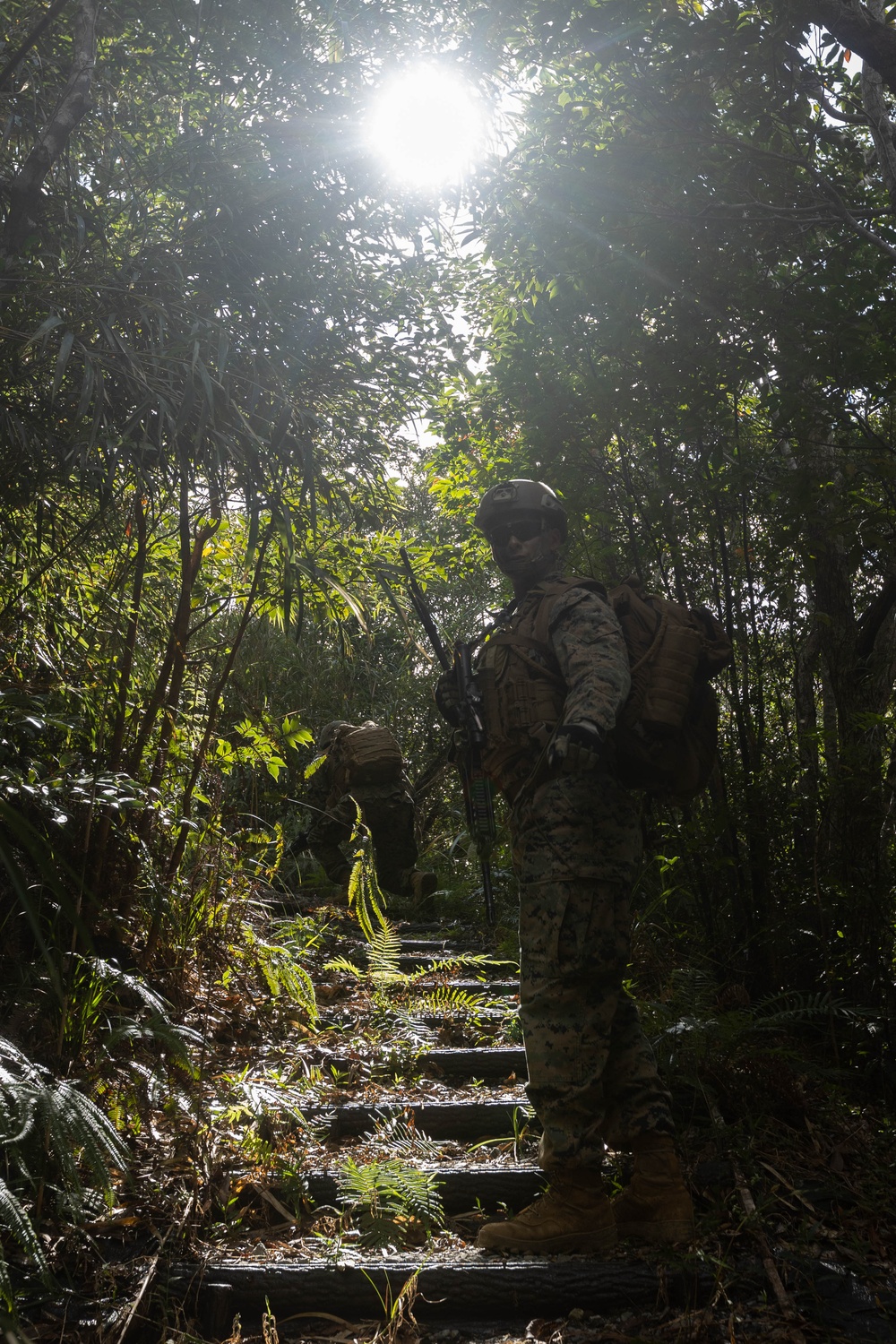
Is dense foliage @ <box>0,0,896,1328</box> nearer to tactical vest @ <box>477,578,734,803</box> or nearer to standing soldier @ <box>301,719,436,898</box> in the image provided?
tactical vest @ <box>477,578,734,803</box>

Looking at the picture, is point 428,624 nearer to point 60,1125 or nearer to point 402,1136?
point 402,1136

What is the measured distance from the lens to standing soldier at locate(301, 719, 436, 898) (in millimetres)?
8211

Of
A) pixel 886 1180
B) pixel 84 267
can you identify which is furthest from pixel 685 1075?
pixel 84 267

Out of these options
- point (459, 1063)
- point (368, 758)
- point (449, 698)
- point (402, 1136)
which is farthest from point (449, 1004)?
point (368, 758)

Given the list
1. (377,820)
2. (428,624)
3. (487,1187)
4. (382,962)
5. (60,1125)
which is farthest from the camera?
(377,820)

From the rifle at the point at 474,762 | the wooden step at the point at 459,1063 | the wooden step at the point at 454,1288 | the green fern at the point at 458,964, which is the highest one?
the rifle at the point at 474,762

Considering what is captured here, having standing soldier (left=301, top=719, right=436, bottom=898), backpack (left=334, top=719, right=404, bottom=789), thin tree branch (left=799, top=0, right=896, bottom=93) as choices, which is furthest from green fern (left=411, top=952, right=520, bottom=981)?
thin tree branch (left=799, top=0, right=896, bottom=93)

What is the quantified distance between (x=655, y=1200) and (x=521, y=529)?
7.19 feet

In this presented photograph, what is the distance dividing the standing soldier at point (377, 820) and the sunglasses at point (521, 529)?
200 inches

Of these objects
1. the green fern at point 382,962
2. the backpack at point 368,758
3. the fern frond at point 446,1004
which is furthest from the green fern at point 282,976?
the backpack at point 368,758

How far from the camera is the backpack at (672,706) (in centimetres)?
297

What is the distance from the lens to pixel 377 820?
8.20 metres

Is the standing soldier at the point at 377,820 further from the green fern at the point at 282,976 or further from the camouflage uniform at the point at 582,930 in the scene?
the camouflage uniform at the point at 582,930

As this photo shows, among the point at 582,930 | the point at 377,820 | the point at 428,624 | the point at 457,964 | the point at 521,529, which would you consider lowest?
the point at 457,964
